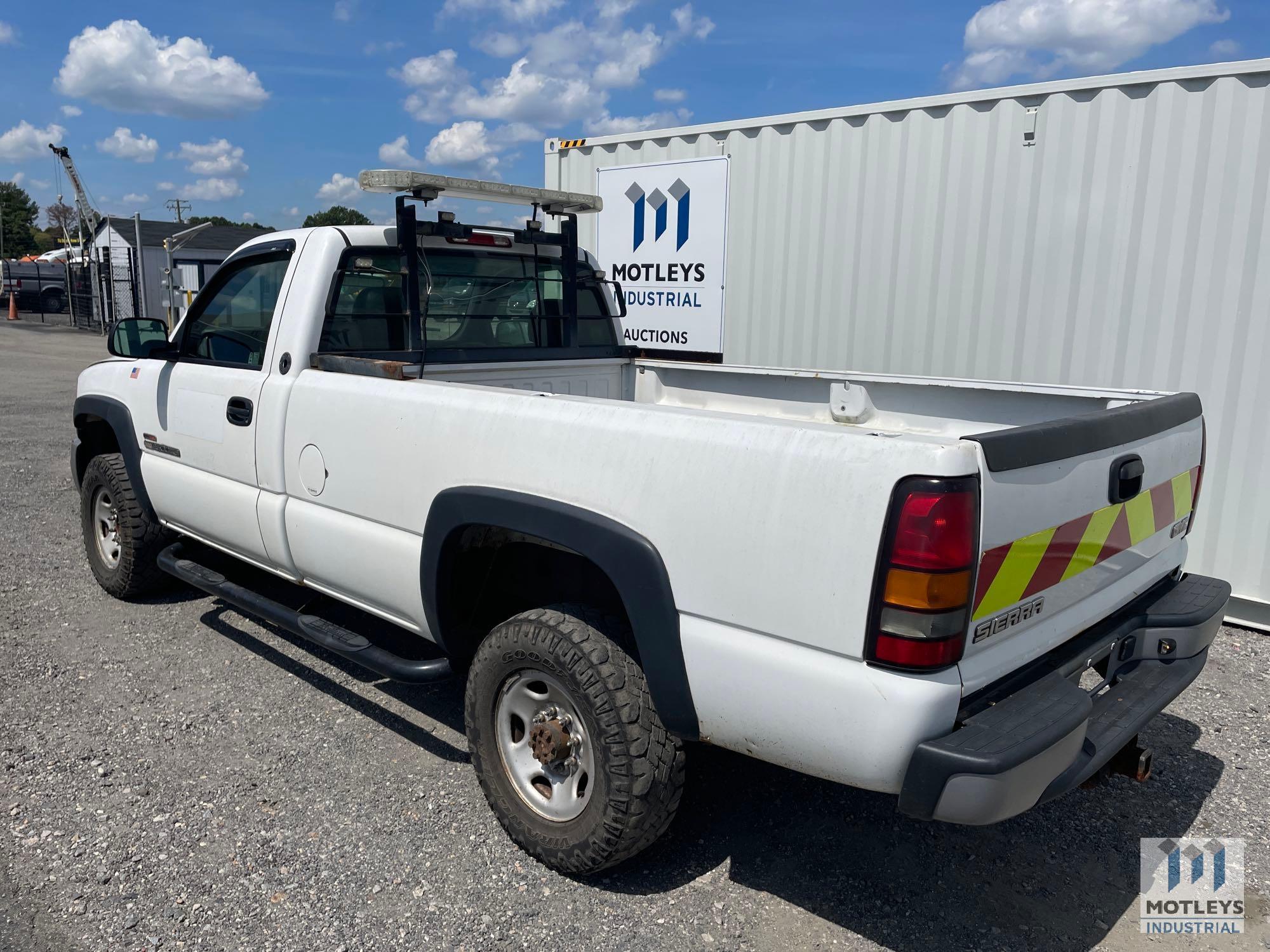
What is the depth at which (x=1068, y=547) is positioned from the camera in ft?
8.23

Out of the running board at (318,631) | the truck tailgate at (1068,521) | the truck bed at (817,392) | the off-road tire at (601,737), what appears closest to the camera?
the truck tailgate at (1068,521)

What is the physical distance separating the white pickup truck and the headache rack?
0.05 feet

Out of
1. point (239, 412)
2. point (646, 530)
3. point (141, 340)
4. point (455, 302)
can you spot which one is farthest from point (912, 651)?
point (141, 340)

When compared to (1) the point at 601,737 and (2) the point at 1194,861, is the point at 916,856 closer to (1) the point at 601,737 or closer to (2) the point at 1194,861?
(2) the point at 1194,861

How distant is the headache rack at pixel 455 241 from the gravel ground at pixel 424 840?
147 centimetres

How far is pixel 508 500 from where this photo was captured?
2.86 m

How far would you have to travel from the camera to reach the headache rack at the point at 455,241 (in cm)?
369

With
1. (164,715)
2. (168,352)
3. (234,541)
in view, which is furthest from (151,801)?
(168,352)

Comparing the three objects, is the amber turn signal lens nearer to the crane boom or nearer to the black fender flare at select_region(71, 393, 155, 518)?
the black fender flare at select_region(71, 393, 155, 518)

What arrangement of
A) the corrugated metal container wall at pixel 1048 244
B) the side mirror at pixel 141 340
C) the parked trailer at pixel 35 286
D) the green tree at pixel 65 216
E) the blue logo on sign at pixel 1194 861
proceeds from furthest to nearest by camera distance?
the green tree at pixel 65 216
the parked trailer at pixel 35 286
the corrugated metal container wall at pixel 1048 244
the side mirror at pixel 141 340
the blue logo on sign at pixel 1194 861

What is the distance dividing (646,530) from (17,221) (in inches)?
3568

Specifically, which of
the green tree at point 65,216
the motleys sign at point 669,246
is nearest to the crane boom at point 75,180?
the green tree at point 65,216

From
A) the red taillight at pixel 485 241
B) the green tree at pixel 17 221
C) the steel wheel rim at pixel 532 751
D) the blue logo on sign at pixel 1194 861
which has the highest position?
the green tree at pixel 17 221

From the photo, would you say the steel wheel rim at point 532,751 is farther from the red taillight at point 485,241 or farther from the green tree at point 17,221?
the green tree at point 17,221
